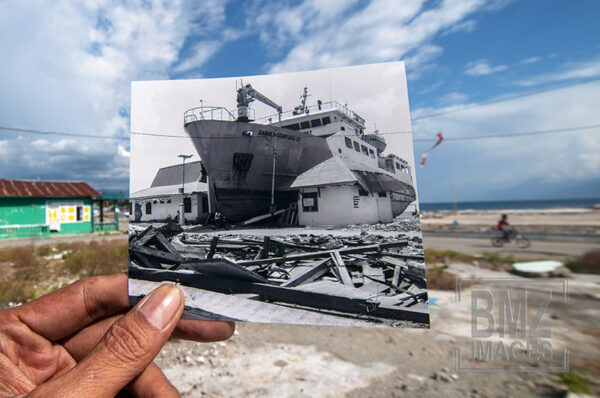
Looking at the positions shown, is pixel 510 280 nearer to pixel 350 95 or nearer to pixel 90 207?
pixel 350 95

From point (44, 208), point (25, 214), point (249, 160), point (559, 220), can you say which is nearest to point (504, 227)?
point (559, 220)

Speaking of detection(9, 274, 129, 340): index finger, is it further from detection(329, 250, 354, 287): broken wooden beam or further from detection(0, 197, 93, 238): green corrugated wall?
detection(0, 197, 93, 238): green corrugated wall

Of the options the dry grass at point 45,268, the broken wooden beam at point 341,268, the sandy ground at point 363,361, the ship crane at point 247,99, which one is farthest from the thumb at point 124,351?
the dry grass at point 45,268

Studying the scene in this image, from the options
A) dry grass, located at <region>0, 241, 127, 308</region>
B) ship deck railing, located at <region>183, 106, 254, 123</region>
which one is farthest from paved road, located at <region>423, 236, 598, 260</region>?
dry grass, located at <region>0, 241, 127, 308</region>

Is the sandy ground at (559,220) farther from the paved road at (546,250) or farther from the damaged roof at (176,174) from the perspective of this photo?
the damaged roof at (176,174)

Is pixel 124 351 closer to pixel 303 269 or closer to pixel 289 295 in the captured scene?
pixel 289 295

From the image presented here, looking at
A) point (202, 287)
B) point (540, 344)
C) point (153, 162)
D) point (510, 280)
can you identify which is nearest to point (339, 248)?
point (202, 287)
